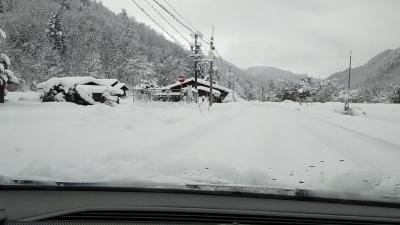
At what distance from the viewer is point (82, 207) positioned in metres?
2.59

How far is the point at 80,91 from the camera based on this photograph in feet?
79.7

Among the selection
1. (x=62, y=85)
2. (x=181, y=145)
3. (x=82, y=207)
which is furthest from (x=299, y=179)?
(x=62, y=85)

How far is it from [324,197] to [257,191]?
18.4 inches

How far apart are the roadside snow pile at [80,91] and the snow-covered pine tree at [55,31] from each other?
35.1ft

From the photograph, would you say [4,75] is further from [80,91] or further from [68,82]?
[80,91]

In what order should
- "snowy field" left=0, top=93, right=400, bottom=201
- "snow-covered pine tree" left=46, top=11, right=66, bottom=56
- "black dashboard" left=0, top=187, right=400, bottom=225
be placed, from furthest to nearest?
1. "snow-covered pine tree" left=46, top=11, right=66, bottom=56
2. "snowy field" left=0, top=93, right=400, bottom=201
3. "black dashboard" left=0, top=187, right=400, bottom=225

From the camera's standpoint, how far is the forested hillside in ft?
37.6

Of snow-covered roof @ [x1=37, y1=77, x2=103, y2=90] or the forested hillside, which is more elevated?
the forested hillside

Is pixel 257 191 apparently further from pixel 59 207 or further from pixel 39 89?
pixel 39 89

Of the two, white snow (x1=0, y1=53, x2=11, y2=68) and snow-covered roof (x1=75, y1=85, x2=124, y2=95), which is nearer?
white snow (x1=0, y1=53, x2=11, y2=68)

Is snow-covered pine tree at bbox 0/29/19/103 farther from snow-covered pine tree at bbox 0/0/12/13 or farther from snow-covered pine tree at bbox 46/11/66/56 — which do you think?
snow-covered pine tree at bbox 0/0/12/13

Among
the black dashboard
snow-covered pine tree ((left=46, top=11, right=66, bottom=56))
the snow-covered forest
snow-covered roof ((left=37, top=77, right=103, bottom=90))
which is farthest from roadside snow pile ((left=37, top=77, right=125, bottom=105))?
the black dashboard

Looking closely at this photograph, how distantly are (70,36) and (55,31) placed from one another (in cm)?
132

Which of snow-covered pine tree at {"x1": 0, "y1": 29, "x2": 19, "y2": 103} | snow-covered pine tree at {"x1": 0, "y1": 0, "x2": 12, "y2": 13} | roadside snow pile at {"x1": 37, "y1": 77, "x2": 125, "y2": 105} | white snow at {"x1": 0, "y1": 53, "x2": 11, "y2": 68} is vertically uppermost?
snow-covered pine tree at {"x1": 0, "y1": 0, "x2": 12, "y2": 13}
